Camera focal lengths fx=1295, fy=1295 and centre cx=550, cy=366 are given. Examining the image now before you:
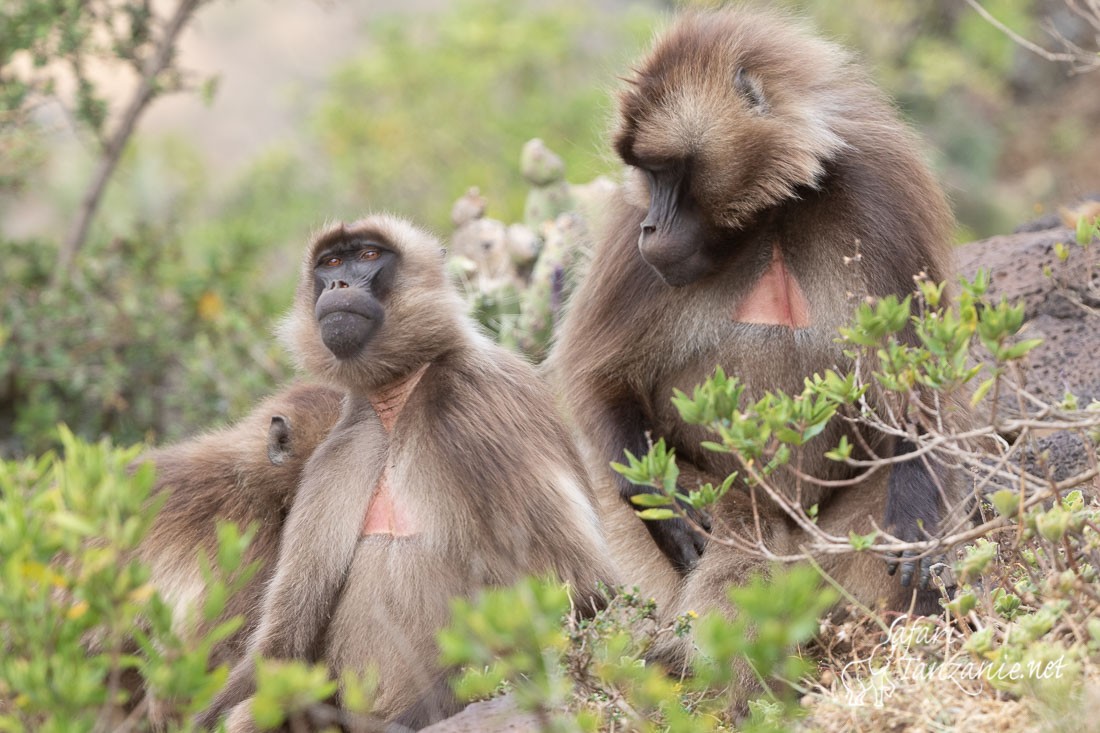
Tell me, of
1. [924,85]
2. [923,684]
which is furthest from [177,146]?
[923,684]

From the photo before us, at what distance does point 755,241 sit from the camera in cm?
423

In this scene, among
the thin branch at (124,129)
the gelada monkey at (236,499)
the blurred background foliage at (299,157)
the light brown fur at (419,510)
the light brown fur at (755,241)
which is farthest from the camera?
the thin branch at (124,129)

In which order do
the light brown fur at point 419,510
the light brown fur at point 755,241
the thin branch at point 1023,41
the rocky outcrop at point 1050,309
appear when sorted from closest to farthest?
1. the light brown fur at point 419,510
2. the light brown fur at point 755,241
3. the thin branch at point 1023,41
4. the rocky outcrop at point 1050,309

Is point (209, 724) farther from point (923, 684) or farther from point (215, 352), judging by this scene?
point (215, 352)

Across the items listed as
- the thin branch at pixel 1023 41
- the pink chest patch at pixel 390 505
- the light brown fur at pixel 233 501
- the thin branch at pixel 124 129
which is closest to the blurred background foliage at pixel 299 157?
the thin branch at pixel 124 129

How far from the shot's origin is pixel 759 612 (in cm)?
225

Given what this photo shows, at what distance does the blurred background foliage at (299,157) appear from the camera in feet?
24.0

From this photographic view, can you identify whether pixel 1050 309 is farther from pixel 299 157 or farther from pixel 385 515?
pixel 299 157

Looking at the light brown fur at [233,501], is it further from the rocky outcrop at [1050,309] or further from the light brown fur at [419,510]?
the rocky outcrop at [1050,309]

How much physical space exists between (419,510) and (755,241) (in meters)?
1.39

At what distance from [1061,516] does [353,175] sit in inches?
513

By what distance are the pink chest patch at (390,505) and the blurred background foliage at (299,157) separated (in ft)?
4.11

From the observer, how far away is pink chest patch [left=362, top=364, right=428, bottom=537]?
400cm

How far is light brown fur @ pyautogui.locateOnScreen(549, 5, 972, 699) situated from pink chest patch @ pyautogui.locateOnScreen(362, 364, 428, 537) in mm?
703
